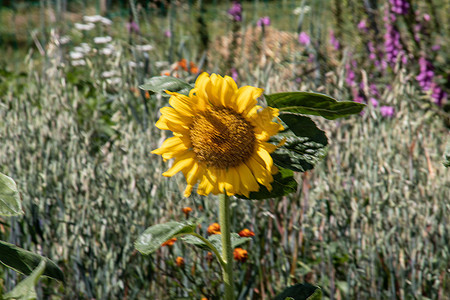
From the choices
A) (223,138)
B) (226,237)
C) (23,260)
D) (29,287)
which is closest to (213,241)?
(226,237)

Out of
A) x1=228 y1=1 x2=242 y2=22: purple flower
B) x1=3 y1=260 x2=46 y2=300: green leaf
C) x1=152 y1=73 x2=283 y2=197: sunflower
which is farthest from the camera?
x1=228 y1=1 x2=242 y2=22: purple flower

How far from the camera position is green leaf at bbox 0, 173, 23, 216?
83 cm

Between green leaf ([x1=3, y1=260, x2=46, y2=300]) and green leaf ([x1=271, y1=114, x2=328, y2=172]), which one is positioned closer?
green leaf ([x1=3, y1=260, x2=46, y2=300])

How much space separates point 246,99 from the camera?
0.93 metres

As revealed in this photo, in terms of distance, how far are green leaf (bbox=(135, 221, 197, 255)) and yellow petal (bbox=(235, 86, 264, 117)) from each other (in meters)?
0.24

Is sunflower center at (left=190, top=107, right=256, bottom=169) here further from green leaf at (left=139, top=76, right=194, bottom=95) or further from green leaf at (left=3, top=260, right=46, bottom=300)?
green leaf at (left=3, top=260, right=46, bottom=300)

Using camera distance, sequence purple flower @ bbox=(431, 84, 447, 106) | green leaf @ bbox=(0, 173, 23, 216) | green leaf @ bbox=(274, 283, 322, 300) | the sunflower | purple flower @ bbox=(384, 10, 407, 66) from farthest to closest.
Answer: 1. purple flower @ bbox=(384, 10, 407, 66)
2. purple flower @ bbox=(431, 84, 447, 106)
3. green leaf @ bbox=(274, 283, 322, 300)
4. the sunflower
5. green leaf @ bbox=(0, 173, 23, 216)

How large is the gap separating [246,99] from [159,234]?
0.29m

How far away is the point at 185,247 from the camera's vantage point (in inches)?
67.8

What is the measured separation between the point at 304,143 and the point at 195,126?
0.68ft

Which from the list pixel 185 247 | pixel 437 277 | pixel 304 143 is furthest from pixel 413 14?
pixel 304 143

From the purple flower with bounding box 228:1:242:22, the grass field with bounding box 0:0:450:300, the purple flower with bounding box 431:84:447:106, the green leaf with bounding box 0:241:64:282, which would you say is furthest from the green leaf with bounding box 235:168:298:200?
the purple flower with bounding box 228:1:242:22

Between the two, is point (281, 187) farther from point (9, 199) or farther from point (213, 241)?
point (9, 199)

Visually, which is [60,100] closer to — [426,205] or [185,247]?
[185,247]
